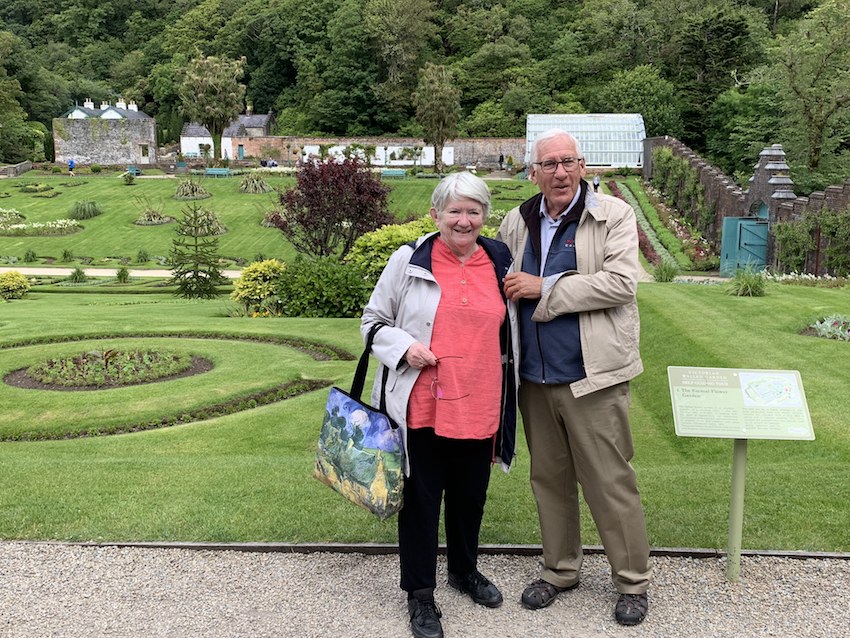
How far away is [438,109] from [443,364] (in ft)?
169

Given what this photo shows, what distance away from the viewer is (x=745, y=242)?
2436cm

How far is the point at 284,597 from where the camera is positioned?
422 centimetres

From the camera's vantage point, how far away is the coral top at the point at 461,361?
3760 millimetres

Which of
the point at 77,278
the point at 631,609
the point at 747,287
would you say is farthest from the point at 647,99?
the point at 631,609

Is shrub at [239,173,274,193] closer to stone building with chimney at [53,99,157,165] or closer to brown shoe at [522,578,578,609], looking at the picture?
stone building with chimney at [53,99,157,165]

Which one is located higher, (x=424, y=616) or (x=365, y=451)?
(x=365, y=451)

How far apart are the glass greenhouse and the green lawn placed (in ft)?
16.2

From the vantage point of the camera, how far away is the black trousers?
12.8ft

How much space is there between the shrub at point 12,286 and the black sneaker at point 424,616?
2153cm

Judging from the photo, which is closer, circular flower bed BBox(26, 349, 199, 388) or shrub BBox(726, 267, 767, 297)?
circular flower bed BBox(26, 349, 199, 388)

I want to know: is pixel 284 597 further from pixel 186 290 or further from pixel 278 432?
pixel 186 290

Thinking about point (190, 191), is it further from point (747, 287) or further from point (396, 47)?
point (747, 287)

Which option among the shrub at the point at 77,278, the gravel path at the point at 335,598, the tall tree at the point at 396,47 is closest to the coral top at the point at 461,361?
the gravel path at the point at 335,598

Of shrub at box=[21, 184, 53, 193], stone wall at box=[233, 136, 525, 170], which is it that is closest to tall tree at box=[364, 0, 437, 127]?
stone wall at box=[233, 136, 525, 170]
